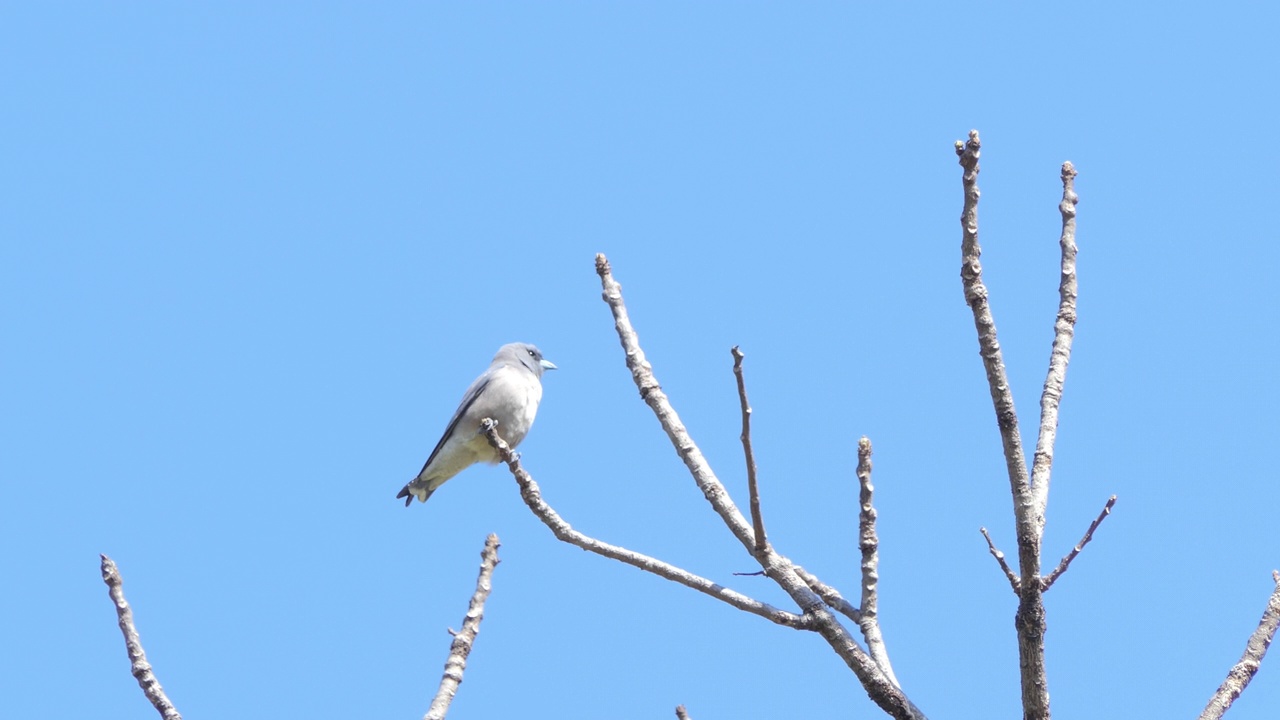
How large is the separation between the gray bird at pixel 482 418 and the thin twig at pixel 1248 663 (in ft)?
26.2

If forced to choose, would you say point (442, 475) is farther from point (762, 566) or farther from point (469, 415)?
point (762, 566)

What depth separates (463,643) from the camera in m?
3.93

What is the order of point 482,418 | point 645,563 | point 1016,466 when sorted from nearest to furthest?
1. point 1016,466
2. point 645,563
3. point 482,418

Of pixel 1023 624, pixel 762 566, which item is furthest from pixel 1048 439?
pixel 762 566

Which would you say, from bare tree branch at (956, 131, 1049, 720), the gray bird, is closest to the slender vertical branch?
bare tree branch at (956, 131, 1049, 720)

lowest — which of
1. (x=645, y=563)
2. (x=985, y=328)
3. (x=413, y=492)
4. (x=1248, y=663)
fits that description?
(x=1248, y=663)

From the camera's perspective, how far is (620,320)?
18.1 feet

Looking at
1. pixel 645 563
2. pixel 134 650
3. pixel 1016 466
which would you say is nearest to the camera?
pixel 134 650

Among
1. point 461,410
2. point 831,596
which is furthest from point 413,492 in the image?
point 831,596

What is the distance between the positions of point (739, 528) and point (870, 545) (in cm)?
52

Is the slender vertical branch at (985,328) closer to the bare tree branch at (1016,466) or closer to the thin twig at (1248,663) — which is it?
the bare tree branch at (1016,466)

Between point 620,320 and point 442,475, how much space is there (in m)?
7.36

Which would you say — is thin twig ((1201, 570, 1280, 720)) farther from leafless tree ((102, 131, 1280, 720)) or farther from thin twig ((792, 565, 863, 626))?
thin twig ((792, 565, 863, 626))

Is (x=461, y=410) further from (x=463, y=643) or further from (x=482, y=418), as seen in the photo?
(x=463, y=643)
